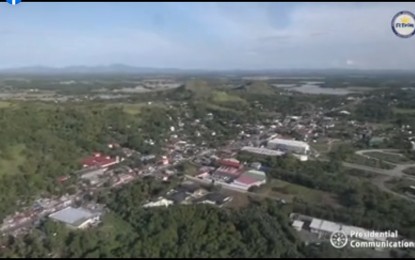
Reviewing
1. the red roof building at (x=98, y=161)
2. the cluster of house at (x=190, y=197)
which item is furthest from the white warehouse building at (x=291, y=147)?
the red roof building at (x=98, y=161)

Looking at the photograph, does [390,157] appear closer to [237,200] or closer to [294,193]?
[294,193]

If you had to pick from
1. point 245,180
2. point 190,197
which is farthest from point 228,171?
point 190,197

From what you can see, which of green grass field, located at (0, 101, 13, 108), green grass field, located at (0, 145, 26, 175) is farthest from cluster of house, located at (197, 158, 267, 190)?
green grass field, located at (0, 101, 13, 108)

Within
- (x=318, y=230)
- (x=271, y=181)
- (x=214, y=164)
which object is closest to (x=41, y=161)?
(x=214, y=164)

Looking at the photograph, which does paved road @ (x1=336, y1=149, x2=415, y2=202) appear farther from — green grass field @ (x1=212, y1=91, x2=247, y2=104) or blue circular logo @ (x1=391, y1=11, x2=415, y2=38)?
green grass field @ (x1=212, y1=91, x2=247, y2=104)

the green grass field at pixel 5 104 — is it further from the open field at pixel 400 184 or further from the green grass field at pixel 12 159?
the open field at pixel 400 184
